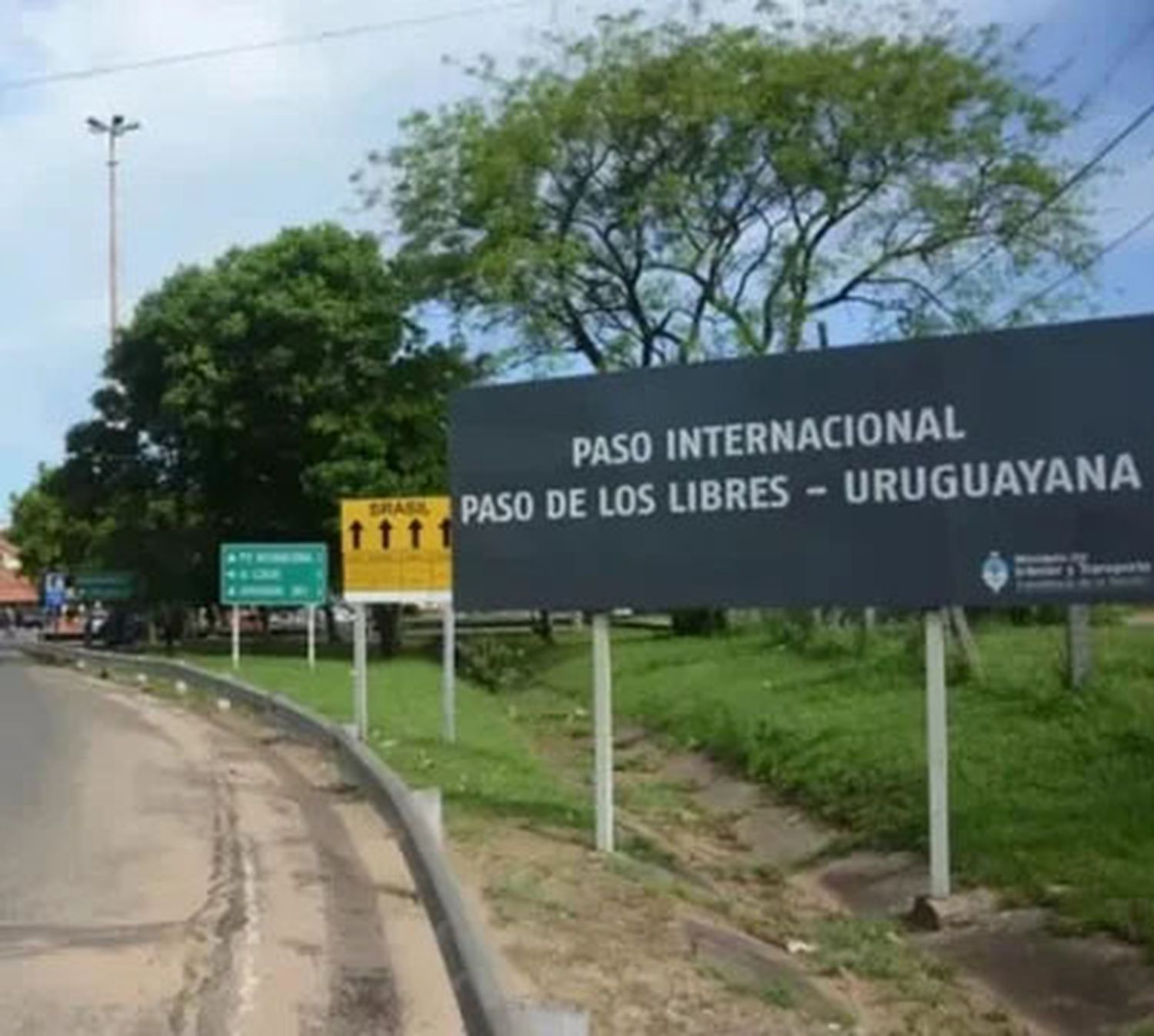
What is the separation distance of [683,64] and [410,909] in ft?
106

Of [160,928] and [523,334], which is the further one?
[523,334]

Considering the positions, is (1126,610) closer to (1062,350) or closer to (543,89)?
(543,89)

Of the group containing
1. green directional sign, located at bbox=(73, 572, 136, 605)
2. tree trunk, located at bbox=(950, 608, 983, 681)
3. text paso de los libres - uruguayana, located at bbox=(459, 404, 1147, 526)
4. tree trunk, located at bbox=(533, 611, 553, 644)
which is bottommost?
tree trunk, located at bbox=(533, 611, 553, 644)

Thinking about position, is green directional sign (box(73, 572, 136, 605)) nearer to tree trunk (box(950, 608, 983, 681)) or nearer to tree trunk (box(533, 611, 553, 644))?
tree trunk (box(533, 611, 553, 644))

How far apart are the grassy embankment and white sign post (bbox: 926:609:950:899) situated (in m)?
0.38

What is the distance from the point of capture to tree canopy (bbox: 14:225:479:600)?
43.1 m

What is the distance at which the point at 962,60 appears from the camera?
131ft

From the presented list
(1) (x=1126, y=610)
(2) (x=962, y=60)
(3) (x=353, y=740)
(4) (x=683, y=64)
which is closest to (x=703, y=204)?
(4) (x=683, y=64)

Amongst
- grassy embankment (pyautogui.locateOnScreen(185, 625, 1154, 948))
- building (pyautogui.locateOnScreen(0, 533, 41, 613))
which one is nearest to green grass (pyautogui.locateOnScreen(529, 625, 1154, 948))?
grassy embankment (pyautogui.locateOnScreen(185, 625, 1154, 948))

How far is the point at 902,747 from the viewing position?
50.4 feet

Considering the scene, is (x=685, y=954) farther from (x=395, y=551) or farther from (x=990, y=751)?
(x=395, y=551)

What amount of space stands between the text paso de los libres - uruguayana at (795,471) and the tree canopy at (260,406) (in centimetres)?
2934

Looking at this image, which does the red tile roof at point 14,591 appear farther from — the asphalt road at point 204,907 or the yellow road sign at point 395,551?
the asphalt road at point 204,907

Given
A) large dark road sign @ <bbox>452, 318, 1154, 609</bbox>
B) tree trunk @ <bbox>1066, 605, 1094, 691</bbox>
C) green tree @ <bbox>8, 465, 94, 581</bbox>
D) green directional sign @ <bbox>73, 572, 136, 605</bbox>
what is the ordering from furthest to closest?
green tree @ <bbox>8, 465, 94, 581</bbox>
green directional sign @ <bbox>73, 572, 136, 605</bbox>
tree trunk @ <bbox>1066, 605, 1094, 691</bbox>
large dark road sign @ <bbox>452, 318, 1154, 609</bbox>
